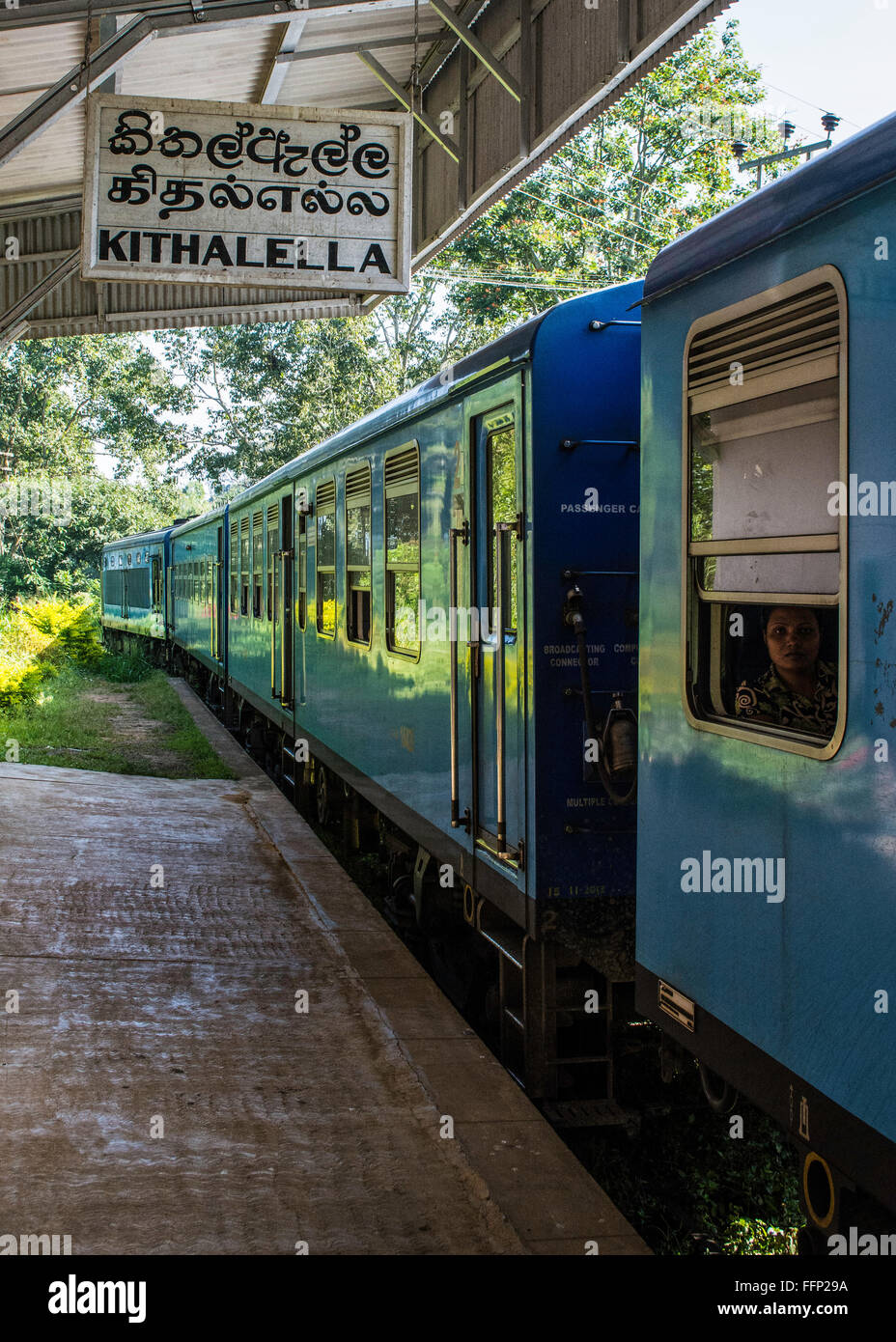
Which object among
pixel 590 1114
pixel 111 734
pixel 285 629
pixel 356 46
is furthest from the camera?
pixel 111 734

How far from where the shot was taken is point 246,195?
20.9ft

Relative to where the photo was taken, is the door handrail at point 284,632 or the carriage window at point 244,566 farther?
the carriage window at point 244,566

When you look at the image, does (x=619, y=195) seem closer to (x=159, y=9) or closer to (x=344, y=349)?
(x=344, y=349)

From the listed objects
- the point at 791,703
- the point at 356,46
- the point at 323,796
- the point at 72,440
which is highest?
the point at 72,440

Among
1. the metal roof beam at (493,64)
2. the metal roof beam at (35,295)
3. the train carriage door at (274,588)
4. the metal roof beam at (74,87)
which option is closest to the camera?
the metal roof beam at (74,87)

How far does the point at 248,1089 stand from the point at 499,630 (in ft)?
6.94

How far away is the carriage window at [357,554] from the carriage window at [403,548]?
28.4 inches

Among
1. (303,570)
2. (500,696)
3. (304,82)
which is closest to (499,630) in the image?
(500,696)

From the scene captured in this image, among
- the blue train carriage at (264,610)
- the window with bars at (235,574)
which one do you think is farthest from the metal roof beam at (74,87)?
the window with bars at (235,574)

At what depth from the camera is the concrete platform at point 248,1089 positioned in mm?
4039

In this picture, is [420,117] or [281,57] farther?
[420,117]

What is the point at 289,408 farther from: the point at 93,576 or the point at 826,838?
the point at 826,838

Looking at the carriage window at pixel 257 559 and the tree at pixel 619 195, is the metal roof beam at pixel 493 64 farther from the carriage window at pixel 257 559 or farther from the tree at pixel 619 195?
the tree at pixel 619 195
